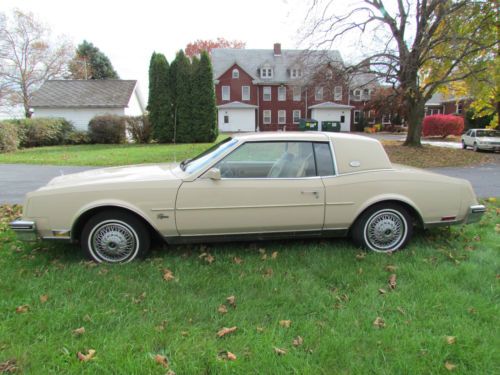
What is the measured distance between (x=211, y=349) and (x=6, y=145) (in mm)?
21280

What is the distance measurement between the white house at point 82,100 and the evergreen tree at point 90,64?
53.6ft

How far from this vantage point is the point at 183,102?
2492 cm

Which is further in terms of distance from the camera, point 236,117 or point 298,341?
point 236,117

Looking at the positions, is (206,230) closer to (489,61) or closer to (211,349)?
(211,349)

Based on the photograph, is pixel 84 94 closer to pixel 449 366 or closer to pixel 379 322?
pixel 379 322

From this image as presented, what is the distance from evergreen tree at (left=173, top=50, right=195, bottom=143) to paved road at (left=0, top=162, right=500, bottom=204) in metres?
12.1

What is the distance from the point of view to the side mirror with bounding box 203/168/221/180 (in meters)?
3.88

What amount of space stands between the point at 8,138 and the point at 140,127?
7940mm

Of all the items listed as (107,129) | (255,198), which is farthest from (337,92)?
(255,198)

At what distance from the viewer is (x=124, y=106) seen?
30.7 m

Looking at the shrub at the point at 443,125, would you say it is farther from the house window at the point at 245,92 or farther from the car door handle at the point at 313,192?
the car door handle at the point at 313,192

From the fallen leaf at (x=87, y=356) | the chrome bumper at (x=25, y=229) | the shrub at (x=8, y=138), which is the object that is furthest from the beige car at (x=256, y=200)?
the shrub at (x=8, y=138)

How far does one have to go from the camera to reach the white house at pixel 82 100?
3011cm

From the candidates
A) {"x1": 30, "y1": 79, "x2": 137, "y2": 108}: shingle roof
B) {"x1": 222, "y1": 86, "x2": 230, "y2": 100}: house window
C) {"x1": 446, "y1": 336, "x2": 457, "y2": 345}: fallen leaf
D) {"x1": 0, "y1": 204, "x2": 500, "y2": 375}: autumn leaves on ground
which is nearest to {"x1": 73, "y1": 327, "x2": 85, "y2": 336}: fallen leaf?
{"x1": 0, "y1": 204, "x2": 500, "y2": 375}: autumn leaves on ground
